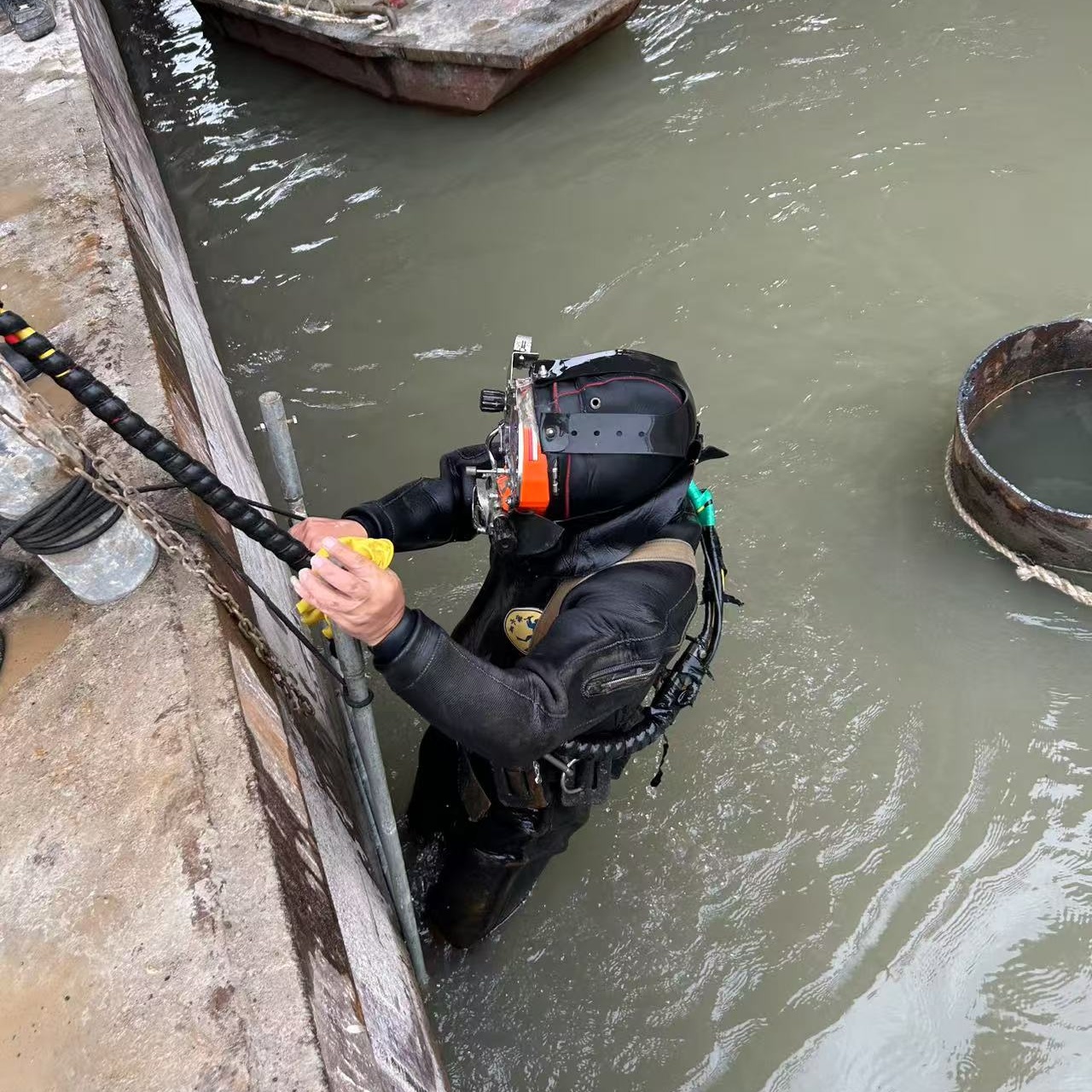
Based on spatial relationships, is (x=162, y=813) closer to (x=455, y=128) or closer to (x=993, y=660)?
(x=993, y=660)

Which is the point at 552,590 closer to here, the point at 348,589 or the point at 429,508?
the point at 429,508

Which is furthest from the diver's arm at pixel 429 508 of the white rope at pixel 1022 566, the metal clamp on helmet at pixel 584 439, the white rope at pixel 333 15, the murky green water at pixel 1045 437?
the white rope at pixel 333 15

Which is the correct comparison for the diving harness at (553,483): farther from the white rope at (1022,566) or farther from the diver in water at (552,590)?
the white rope at (1022,566)

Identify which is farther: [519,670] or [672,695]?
[672,695]

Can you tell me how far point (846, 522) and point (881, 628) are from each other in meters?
0.59

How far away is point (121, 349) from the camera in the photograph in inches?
114

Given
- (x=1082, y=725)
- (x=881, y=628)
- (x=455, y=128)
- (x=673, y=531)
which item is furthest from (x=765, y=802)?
(x=455, y=128)

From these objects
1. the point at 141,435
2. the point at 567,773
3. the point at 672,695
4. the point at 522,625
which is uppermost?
the point at 141,435

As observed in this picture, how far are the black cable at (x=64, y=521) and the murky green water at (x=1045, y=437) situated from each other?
3998mm

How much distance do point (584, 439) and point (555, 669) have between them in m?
0.60

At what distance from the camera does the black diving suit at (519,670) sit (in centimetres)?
213

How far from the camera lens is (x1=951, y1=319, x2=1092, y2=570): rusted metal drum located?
384cm

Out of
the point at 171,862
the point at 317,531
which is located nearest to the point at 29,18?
the point at 317,531

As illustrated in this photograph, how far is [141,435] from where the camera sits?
6.20 ft
